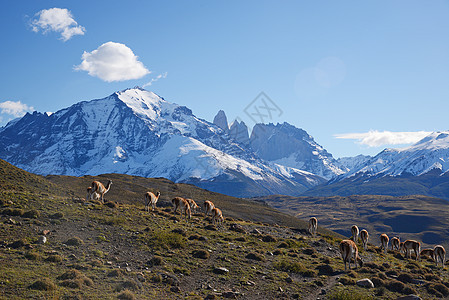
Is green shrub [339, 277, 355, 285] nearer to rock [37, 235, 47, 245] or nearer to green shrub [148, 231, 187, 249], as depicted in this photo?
green shrub [148, 231, 187, 249]

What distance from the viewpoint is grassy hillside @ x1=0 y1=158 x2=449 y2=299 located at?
51.9 feet

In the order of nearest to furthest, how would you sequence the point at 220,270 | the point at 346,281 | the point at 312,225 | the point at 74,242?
the point at 74,242 < the point at 220,270 < the point at 346,281 < the point at 312,225

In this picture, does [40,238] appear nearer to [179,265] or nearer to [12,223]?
[12,223]

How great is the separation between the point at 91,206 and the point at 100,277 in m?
15.9

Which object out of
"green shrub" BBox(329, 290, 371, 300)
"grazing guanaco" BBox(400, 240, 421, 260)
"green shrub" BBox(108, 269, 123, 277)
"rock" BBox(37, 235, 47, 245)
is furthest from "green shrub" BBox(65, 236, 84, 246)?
"grazing guanaco" BBox(400, 240, 421, 260)

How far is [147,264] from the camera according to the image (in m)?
19.7

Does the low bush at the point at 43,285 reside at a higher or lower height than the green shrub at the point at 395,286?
lower

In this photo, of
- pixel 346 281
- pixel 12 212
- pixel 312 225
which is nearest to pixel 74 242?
pixel 12 212

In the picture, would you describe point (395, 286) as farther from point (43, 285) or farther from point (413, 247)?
point (43, 285)

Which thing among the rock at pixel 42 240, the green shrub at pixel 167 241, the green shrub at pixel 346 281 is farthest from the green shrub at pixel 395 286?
the rock at pixel 42 240

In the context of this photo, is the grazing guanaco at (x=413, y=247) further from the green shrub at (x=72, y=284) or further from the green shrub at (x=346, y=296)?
the green shrub at (x=72, y=284)

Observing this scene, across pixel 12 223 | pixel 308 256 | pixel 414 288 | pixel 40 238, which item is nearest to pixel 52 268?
pixel 40 238

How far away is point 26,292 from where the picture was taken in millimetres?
14023

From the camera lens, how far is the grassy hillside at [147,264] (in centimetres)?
1583
